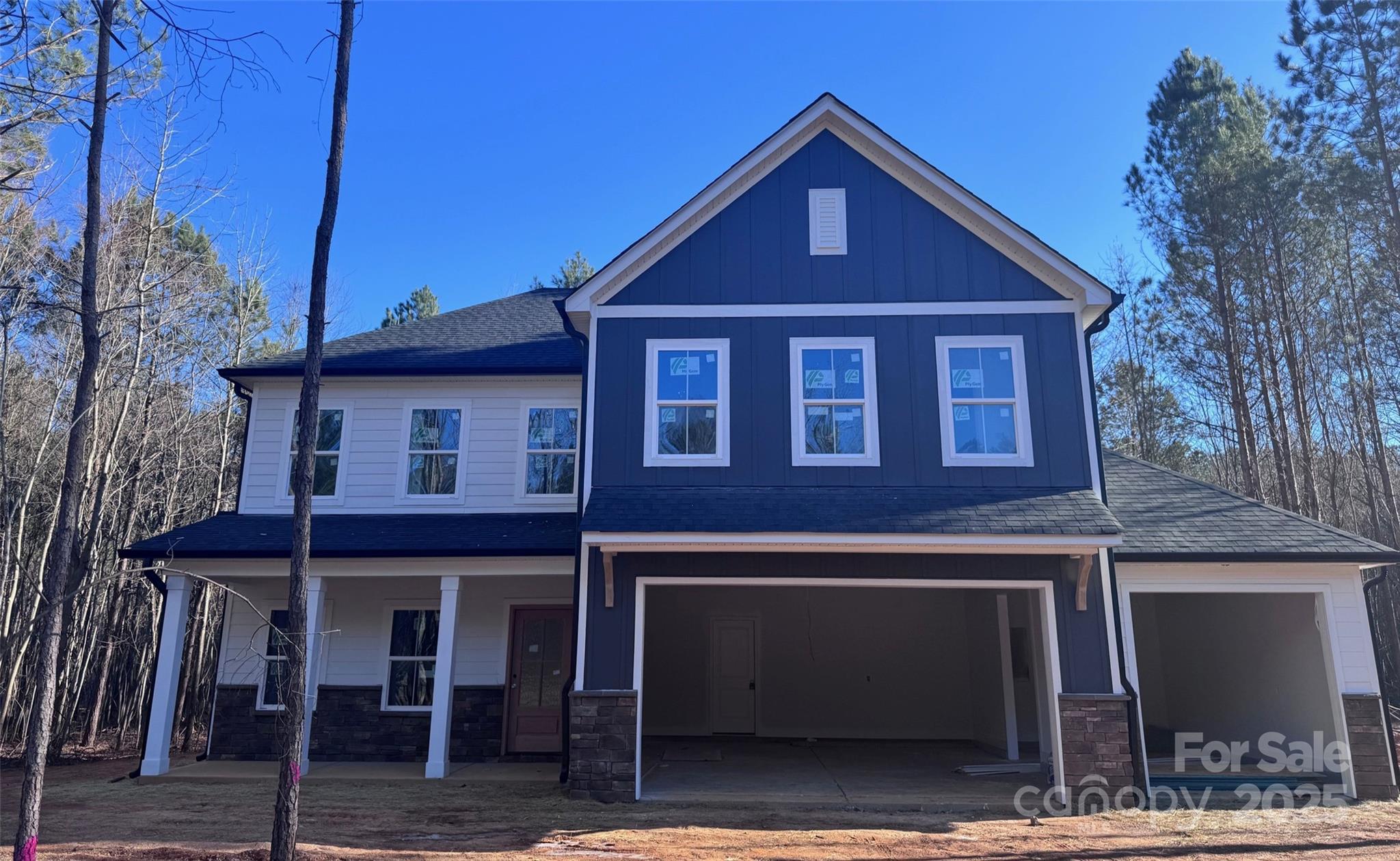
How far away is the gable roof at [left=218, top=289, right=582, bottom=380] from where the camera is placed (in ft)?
40.5

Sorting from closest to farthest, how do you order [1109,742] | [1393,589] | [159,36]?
[159,36] < [1109,742] < [1393,589]

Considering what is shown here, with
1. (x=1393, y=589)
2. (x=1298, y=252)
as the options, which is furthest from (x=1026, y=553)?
(x=1393, y=589)

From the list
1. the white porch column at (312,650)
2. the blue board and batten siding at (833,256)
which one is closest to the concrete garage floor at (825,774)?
the white porch column at (312,650)

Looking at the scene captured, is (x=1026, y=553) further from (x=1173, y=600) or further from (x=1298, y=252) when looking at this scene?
(x=1298, y=252)

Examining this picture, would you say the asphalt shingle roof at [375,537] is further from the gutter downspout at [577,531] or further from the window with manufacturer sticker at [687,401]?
the window with manufacturer sticker at [687,401]

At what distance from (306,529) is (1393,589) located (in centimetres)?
2077

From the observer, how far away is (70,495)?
6160 millimetres

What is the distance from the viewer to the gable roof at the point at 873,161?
10.0m

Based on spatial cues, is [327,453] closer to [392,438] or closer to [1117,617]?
[392,438]

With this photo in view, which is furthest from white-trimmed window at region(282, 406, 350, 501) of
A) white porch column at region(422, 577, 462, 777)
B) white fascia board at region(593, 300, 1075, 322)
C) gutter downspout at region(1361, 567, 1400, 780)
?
gutter downspout at region(1361, 567, 1400, 780)

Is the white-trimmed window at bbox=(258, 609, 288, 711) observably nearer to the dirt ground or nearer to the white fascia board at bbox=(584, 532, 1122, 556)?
the dirt ground

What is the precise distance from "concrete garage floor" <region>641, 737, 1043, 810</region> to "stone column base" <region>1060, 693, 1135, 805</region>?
2.49 feet

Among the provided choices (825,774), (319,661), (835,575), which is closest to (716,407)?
(835,575)

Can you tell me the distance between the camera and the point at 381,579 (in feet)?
39.9
